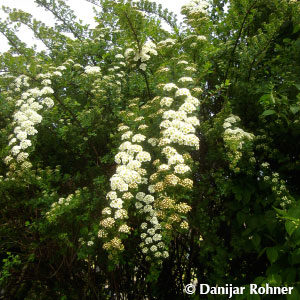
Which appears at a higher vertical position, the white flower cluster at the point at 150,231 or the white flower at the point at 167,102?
the white flower at the point at 167,102

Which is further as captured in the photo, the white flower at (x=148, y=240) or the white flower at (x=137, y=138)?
the white flower at (x=148, y=240)

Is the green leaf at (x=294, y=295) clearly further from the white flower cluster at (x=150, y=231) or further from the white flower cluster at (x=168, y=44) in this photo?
the white flower cluster at (x=168, y=44)

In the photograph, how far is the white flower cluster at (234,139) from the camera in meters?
2.27

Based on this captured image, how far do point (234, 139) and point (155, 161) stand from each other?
77 centimetres

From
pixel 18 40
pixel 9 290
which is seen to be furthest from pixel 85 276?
pixel 18 40

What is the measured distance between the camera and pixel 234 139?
2301 mm

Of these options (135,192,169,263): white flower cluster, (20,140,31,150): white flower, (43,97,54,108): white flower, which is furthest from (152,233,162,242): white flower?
(43,97,54,108): white flower

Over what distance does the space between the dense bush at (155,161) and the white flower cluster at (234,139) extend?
0.02 m

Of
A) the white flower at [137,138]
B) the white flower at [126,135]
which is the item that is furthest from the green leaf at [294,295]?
the white flower at [126,135]

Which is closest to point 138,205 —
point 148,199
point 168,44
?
point 148,199

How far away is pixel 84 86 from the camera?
11.0 ft

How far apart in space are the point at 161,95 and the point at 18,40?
114 inches

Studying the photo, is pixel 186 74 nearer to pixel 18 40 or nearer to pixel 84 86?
pixel 84 86

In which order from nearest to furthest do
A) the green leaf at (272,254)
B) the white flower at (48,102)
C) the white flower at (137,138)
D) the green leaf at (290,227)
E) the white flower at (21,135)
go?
the green leaf at (290,227) → the green leaf at (272,254) → the white flower at (137,138) → the white flower at (21,135) → the white flower at (48,102)
